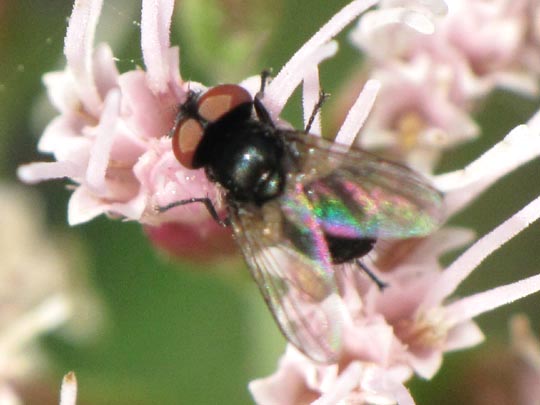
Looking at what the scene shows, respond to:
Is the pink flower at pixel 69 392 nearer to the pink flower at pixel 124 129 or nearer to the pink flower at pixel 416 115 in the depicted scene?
the pink flower at pixel 124 129

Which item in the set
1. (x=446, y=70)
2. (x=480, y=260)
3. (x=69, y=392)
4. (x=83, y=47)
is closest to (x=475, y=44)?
(x=446, y=70)

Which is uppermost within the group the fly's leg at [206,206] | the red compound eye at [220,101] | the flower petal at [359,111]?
the red compound eye at [220,101]

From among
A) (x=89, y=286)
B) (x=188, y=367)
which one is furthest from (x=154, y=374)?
(x=89, y=286)

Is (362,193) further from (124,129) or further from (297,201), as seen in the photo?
(124,129)

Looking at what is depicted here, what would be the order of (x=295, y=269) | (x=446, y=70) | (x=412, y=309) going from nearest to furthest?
(x=295, y=269), (x=412, y=309), (x=446, y=70)

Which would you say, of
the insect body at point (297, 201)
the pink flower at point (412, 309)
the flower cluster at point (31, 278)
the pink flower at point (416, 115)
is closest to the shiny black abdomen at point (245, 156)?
the insect body at point (297, 201)

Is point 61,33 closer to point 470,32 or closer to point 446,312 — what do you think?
point 470,32
